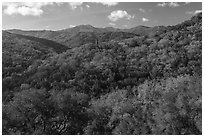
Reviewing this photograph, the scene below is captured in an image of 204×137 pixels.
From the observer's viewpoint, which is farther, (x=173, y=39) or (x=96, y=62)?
(x=173, y=39)

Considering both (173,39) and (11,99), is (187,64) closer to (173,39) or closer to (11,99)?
(173,39)

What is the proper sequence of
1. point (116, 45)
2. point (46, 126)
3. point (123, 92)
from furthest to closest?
point (116, 45) < point (123, 92) < point (46, 126)

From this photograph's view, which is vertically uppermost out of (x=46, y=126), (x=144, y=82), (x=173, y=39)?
(x=173, y=39)

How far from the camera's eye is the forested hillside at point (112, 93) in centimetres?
2611

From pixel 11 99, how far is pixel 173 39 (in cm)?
2505

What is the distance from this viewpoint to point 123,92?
3209 centimetres

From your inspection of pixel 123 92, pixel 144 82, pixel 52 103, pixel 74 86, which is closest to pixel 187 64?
pixel 144 82

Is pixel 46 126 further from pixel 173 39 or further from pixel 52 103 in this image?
pixel 173 39

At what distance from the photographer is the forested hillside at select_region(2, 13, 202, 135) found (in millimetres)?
26109

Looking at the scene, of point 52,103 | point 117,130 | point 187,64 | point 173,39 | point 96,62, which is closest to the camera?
point 117,130

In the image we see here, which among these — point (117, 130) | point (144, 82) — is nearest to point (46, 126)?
point (117, 130)

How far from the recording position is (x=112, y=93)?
3231 cm

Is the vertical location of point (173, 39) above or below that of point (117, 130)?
above

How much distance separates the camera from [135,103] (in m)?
28.9
